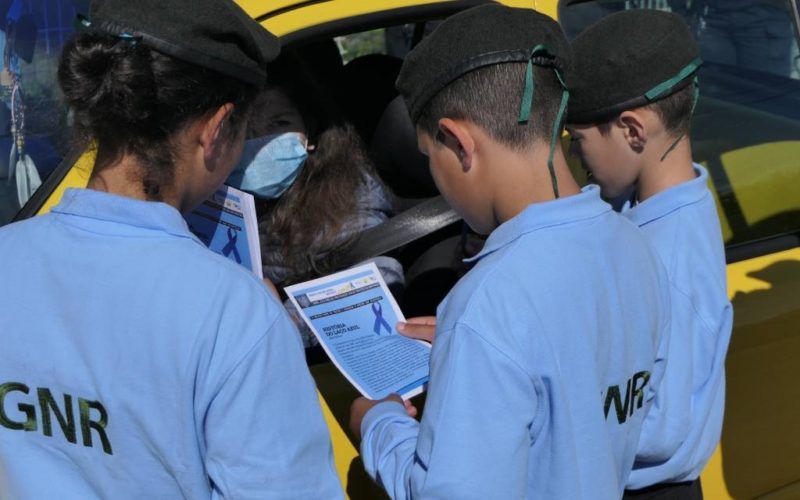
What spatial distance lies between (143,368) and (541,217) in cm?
62

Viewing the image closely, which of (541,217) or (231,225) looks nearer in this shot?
(541,217)

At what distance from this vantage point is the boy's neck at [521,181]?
1554 millimetres

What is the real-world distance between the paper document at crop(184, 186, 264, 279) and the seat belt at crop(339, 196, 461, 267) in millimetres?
606

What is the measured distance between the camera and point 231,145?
5.04 ft

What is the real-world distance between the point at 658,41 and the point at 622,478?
83cm

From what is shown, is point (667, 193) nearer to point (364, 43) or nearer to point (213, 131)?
point (213, 131)

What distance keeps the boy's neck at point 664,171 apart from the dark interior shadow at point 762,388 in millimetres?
612

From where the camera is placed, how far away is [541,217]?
1.52 m

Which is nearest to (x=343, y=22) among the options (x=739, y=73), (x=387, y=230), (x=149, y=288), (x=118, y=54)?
(x=387, y=230)

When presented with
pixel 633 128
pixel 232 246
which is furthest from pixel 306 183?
pixel 633 128

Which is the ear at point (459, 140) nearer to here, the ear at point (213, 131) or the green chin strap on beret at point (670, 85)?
the ear at point (213, 131)

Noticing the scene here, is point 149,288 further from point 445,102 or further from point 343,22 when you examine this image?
point 343,22

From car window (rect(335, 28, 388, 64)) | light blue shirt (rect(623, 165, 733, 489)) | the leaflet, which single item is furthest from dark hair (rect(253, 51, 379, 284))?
car window (rect(335, 28, 388, 64))

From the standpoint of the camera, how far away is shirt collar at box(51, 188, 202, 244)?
1.41m
